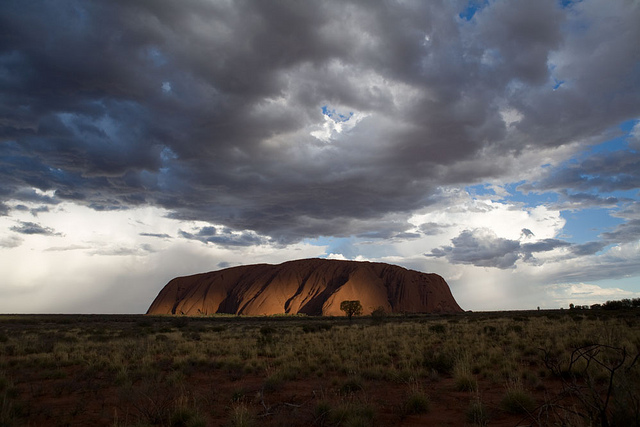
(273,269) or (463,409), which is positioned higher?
(273,269)

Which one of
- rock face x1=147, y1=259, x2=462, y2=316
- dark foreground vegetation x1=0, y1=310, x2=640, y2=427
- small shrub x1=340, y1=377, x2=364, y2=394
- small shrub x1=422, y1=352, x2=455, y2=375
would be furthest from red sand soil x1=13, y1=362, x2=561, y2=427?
rock face x1=147, y1=259, x2=462, y2=316

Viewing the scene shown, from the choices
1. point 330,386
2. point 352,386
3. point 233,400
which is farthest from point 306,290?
point 233,400

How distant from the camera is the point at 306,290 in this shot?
123688mm

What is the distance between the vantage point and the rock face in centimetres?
11575

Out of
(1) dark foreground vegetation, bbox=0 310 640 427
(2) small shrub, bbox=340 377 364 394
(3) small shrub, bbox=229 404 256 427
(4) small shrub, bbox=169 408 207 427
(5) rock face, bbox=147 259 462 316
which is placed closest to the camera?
(3) small shrub, bbox=229 404 256 427

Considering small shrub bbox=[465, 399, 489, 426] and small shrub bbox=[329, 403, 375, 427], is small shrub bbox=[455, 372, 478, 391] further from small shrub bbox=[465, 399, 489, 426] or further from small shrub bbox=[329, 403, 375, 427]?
small shrub bbox=[329, 403, 375, 427]

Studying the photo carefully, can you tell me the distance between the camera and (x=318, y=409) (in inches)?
292

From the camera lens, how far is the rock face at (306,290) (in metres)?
Answer: 116

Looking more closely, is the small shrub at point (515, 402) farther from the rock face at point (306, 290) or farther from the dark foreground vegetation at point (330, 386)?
the rock face at point (306, 290)

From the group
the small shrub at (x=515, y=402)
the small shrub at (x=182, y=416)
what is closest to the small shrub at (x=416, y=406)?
the small shrub at (x=515, y=402)

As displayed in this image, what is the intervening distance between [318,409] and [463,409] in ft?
10.1

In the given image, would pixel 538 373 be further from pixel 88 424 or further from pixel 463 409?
pixel 88 424

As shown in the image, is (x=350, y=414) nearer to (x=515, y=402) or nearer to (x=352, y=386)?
(x=352, y=386)

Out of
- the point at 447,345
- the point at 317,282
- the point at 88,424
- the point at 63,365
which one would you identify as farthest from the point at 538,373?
the point at 317,282
